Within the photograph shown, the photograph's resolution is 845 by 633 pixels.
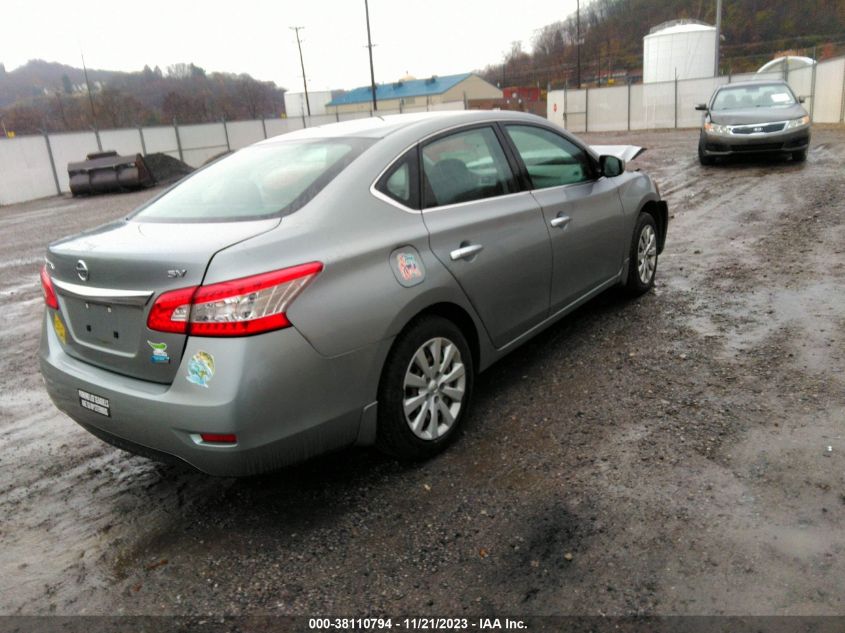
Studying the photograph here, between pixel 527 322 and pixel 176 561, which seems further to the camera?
pixel 527 322

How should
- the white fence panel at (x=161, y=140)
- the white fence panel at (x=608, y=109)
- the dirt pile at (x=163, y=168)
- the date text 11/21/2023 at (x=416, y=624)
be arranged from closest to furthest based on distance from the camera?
the date text 11/21/2023 at (x=416, y=624) → the dirt pile at (x=163, y=168) → the white fence panel at (x=161, y=140) → the white fence panel at (x=608, y=109)

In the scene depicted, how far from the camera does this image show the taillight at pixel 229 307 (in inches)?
101

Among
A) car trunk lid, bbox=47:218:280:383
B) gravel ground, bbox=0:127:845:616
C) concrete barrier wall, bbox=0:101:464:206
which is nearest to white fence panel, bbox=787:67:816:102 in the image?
concrete barrier wall, bbox=0:101:464:206

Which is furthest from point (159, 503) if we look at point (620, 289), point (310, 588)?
point (620, 289)

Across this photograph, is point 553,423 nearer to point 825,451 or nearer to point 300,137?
point 825,451

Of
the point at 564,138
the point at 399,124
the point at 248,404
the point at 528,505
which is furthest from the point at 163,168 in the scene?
the point at 528,505

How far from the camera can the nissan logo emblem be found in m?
2.89

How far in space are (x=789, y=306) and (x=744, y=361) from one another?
1.30 meters

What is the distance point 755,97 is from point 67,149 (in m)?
23.5

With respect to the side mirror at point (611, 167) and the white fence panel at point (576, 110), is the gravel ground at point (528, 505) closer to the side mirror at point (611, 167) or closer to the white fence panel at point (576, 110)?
the side mirror at point (611, 167)

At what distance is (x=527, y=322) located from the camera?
13.4 ft

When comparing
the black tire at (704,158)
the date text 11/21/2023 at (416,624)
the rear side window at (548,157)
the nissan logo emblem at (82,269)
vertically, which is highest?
the rear side window at (548,157)

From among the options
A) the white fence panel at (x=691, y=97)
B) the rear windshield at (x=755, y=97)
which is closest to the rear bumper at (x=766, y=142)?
the rear windshield at (x=755, y=97)

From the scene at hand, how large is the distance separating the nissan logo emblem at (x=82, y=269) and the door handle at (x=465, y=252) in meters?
1.66
